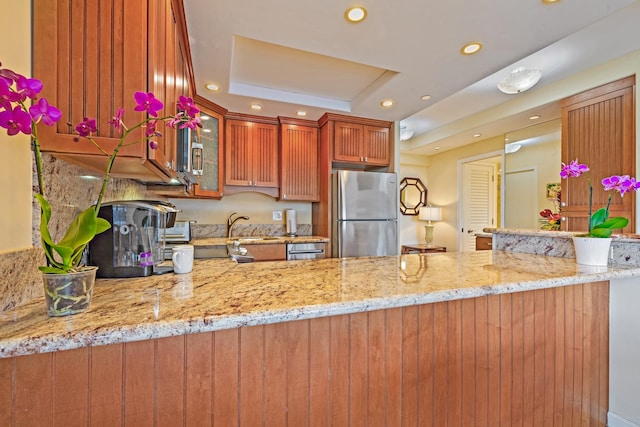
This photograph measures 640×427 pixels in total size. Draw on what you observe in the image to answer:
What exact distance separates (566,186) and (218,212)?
153 inches

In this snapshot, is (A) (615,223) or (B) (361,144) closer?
(A) (615,223)

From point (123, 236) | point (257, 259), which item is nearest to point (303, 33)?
point (123, 236)

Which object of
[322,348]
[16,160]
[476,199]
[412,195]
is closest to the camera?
[16,160]

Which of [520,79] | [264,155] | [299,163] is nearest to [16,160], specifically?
[264,155]

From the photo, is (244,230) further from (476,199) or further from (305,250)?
(476,199)

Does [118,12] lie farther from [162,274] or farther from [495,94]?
A: [495,94]

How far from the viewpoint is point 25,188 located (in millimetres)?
830

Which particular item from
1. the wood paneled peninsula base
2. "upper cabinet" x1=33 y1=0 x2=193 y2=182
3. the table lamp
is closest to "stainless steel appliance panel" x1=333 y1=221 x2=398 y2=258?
the wood paneled peninsula base

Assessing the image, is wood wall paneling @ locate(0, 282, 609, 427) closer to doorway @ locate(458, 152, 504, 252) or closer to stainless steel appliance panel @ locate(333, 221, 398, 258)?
stainless steel appliance panel @ locate(333, 221, 398, 258)

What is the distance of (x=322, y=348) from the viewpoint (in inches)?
36.5

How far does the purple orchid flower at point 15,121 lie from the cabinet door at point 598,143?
3716 mm

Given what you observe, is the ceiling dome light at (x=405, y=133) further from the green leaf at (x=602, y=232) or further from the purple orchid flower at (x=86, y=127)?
the purple orchid flower at (x=86, y=127)

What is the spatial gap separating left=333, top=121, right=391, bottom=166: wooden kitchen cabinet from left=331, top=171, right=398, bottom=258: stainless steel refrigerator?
0.76 ft

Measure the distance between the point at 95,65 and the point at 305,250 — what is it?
2.47 m
